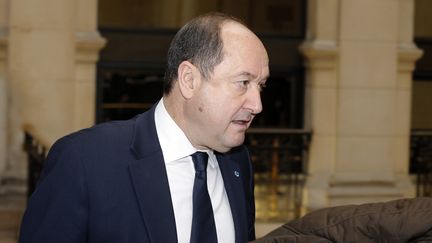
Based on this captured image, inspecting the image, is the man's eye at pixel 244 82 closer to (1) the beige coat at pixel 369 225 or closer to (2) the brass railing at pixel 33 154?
(1) the beige coat at pixel 369 225

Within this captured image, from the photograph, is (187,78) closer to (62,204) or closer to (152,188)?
(152,188)

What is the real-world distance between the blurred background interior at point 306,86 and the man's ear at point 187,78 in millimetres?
6593

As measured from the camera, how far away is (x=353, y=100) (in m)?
10.0

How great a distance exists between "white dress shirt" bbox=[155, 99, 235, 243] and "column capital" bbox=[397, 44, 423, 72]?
7385 millimetres

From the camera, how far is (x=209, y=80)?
9.60 ft

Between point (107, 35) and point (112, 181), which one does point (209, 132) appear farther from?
point (107, 35)

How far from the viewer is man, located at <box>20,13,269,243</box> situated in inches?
113

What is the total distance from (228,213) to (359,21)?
281 inches

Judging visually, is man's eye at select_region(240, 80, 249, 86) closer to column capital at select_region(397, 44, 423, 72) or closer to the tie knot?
the tie knot

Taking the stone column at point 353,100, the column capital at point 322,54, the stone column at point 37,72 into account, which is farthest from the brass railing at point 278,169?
the stone column at point 37,72

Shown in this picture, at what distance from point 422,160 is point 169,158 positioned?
7.97 metres

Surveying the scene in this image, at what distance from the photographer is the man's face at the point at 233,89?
2.88 metres

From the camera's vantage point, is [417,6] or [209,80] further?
[417,6]

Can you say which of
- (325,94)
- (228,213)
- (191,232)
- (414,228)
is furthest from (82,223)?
(325,94)
